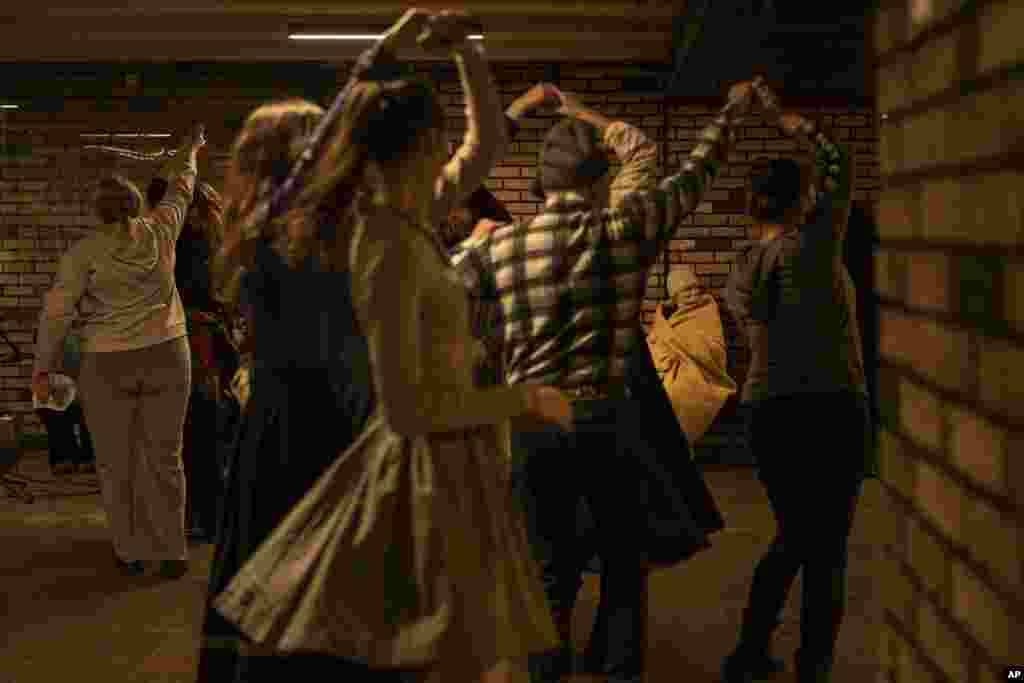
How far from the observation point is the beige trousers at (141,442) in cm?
761

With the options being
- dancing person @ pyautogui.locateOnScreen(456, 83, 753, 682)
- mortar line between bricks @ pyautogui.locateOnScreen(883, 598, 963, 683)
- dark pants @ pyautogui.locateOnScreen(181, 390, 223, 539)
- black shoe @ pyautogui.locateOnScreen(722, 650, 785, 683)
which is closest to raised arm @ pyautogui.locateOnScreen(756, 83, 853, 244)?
dancing person @ pyautogui.locateOnScreen(456, 83, 753, 682)

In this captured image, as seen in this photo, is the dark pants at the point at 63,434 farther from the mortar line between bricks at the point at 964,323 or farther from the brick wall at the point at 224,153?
the mortar line between bricks at the point at 964,323

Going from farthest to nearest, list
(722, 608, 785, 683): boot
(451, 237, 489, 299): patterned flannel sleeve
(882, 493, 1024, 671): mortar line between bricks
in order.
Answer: (722, 608, 785, 683): boot
(451, 237, 489, 299): patterned flannel sleeve
(882, 493, 1024, 671): mortar line between bricks

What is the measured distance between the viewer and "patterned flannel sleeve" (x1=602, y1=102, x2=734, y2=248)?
495cm

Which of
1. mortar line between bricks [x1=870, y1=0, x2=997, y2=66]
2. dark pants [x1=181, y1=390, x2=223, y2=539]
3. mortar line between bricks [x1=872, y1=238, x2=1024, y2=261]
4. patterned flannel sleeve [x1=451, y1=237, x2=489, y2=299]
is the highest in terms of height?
mortar line between bricks [x1=870, y1=0, x2=997, y2=66]

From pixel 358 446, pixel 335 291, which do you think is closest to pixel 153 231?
pixel 335 291

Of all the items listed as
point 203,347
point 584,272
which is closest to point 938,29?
point 584,272

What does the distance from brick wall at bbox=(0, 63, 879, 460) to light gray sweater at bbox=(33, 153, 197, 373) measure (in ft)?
13.7

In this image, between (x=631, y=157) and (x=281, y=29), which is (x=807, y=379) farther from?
(x=281, y=29)

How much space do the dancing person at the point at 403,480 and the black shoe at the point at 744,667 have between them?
6.78 ft

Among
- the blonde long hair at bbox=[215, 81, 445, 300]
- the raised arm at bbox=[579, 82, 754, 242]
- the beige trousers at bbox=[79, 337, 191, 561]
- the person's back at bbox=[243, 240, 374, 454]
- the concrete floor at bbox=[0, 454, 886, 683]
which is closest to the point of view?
the blonde long hair at bbox=[215, 81, 445, 300]

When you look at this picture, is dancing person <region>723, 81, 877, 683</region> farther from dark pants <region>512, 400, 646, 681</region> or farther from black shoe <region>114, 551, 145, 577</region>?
black shoe <region>114, 551, 145, 577</region>

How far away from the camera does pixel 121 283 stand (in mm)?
7508

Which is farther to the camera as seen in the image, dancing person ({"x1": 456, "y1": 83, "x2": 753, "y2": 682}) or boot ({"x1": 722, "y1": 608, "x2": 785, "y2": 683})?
boot ({"x1": 722, "y1": 608, "x2": 785, "y2": 683})
